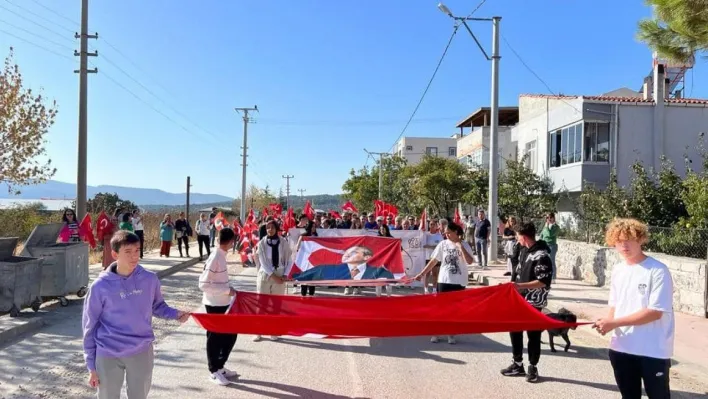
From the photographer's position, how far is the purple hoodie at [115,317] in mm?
3881

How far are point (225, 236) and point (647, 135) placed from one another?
2184cm

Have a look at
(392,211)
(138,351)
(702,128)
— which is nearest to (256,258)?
(138,351)

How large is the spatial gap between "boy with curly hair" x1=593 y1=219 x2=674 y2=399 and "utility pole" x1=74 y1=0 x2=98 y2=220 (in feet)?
50.5

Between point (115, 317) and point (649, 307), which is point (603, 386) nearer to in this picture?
point (649, 307)

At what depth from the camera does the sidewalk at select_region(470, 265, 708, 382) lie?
7.61 meters

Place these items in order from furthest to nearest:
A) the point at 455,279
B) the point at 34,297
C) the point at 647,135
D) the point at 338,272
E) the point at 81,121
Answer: the point at 647,135, the point at 81,121, the point at 338,272, the point at 34,297, the point at 455,279

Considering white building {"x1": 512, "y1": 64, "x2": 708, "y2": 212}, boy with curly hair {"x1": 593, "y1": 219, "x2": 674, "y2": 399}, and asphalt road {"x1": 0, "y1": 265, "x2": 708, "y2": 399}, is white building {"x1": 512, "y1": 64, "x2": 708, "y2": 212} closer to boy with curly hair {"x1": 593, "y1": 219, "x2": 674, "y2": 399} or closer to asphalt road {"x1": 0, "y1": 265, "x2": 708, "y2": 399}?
asphalt road {"x1": 0, "y1": 265, "x2": 708, "y2": 399}

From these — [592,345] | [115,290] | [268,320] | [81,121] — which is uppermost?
[81,121]


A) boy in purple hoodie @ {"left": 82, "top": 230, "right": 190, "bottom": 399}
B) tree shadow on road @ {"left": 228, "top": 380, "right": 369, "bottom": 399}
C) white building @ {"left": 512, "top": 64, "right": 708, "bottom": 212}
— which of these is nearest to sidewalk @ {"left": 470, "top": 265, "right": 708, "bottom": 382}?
tree shadow on road @ {"left": 228, "top": 380, "right": 369, "bottom": 399}

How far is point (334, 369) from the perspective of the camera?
6.83 meters

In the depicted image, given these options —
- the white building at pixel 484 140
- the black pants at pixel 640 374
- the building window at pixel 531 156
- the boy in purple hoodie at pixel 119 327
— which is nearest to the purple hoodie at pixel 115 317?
the boy in purple hoodie at pixel 119 327

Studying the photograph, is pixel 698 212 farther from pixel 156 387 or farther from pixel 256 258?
pixel 156 387

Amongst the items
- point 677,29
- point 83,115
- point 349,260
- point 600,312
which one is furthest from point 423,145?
point 677,29

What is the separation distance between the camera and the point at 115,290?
3.94 metres
